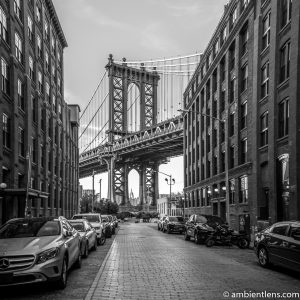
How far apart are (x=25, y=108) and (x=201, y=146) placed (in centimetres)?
2470

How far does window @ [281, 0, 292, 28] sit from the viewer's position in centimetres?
2691

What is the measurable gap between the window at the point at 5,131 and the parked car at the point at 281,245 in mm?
17563

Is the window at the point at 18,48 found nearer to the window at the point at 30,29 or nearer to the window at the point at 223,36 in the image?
the window at the point at 30,29

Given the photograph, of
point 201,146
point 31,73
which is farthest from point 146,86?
point 31,73

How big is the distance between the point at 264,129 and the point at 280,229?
18.1 m

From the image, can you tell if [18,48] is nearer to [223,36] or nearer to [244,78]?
[244,78]

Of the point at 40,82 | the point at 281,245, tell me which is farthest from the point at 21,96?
the point at 281,245

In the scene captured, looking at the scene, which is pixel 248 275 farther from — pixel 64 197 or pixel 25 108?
pixel 64 197

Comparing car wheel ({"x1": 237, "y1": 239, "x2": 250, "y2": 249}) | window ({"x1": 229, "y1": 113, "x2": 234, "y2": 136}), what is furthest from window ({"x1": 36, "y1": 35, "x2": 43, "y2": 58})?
car wheel ({"x1": 237, "y1": 239, "x2": 250, "y2": 249})

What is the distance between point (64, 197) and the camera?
52062 mm

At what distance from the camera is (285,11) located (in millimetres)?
27656

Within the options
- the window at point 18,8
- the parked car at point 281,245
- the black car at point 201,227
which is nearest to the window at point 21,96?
the window at point 18,8

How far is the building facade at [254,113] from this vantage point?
84.5ft

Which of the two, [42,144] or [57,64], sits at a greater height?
[57,64]
